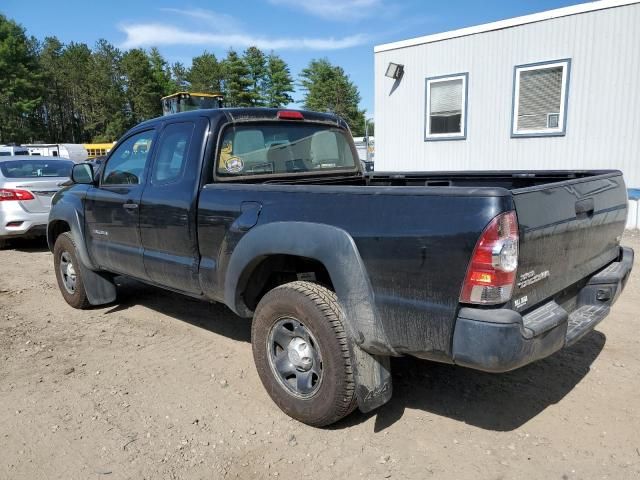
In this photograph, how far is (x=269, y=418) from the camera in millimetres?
3111

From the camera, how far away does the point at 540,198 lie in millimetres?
2426

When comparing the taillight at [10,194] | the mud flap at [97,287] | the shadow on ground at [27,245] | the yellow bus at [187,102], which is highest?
the yellow bus at [187,102]

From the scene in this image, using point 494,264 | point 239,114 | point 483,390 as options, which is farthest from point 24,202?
point 494,264

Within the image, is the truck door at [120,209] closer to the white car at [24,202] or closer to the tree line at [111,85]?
the white car at [24,202]

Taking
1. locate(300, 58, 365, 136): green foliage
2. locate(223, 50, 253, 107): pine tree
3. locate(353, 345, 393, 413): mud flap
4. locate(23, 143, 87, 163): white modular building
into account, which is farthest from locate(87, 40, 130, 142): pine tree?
locate(353, 345, 393, 413): mud flap

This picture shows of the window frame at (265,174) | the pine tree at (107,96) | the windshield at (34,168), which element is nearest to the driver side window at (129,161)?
the window frame at (265,174)

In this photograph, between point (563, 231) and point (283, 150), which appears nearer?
point (563, 231)

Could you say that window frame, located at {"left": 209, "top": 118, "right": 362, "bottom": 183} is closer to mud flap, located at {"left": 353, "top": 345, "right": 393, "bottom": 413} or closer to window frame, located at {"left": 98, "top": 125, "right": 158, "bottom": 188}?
window frame, located at {"left": 98, "top": 125, "right": 158, "bottom": 188}

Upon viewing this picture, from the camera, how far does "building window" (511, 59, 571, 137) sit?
10.2 meters

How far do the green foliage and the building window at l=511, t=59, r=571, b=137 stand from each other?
5145 centimetres

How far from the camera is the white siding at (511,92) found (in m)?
9.54

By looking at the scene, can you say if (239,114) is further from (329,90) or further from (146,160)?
(329,90)

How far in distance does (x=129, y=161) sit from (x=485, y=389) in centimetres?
334

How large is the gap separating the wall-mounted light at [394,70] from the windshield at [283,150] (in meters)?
8.41
